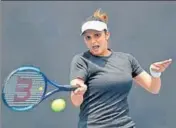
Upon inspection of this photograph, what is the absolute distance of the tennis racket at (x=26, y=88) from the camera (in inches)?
90.0

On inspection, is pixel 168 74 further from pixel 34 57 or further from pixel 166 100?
pixel 34 57

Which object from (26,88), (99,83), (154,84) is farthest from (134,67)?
(26,88)

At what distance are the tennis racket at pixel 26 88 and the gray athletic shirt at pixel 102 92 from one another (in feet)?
0.38

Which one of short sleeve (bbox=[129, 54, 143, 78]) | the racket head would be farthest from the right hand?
short sleeve (bbox=[129, 54, 143, 78])

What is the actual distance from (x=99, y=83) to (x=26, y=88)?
1.02 ft

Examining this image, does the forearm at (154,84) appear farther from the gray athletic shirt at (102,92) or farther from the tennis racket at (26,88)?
the tennis racket at (26,88)

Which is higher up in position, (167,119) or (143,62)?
(143,62)

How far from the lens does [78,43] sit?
3242 millimetres

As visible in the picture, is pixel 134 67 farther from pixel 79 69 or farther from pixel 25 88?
pixel 25 88

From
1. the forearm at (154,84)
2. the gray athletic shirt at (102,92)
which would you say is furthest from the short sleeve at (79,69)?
the forearm at (154,84)

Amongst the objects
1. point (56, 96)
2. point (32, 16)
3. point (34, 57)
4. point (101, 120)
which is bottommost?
point (101, 120)

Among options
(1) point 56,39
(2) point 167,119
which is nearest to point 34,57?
(1) point 56,39

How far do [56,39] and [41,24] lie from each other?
0.12 metres

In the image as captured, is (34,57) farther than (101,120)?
Yes
